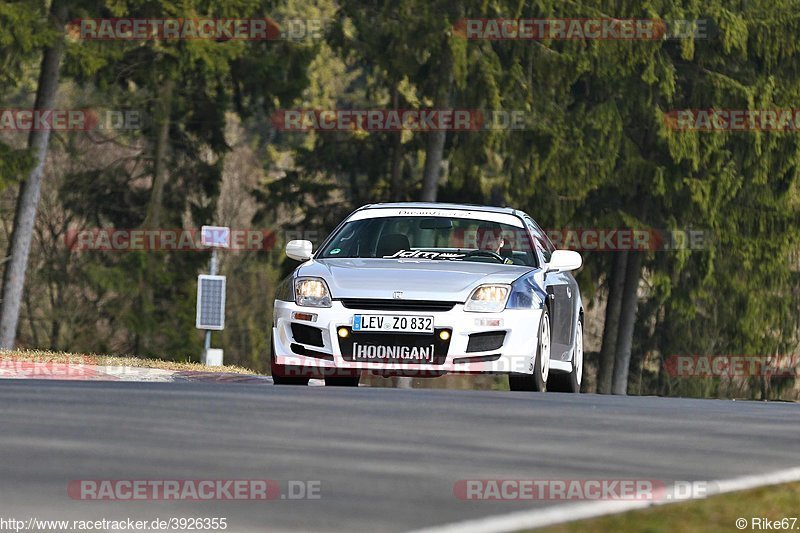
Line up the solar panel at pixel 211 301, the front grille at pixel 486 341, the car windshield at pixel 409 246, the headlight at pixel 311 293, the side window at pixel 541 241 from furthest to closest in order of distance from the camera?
1. the solar panel at pixel 211 301
2. the side window at pixel 541 241
3. the car windshield at pixel 409 246
4. the headlight at pixel 311 293
5. the front grille at pixel 486 341

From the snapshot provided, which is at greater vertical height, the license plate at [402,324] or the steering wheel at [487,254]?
the steering wheel at [487,254]

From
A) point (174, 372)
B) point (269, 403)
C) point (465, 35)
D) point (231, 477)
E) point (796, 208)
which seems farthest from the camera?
point (796, 208)

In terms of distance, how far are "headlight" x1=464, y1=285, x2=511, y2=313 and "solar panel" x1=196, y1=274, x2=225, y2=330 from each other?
12883mm

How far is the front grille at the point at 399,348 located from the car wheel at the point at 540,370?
2.42ft

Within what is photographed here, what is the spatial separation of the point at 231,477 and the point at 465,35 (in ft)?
96.2

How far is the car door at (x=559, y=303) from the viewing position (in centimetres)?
1598

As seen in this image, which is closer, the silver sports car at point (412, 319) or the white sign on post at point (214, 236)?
the silver sports car at point (412, 319)

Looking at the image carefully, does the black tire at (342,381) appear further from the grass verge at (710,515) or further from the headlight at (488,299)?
the grass verge at (710,515)

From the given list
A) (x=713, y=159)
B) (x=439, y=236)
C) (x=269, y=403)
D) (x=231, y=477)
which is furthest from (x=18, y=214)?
(x=231, y=477)

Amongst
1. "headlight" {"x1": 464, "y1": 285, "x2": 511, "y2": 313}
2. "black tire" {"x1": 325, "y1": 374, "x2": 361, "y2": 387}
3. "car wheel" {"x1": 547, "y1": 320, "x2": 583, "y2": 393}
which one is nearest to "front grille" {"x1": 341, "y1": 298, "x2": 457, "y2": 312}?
"headlight" {"x1": 464, "y1": 285, "x2": 511, "y2": 313}

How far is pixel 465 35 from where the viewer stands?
37031 millimetres

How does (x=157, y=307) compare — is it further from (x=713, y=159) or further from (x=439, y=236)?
(x=713, y=159)

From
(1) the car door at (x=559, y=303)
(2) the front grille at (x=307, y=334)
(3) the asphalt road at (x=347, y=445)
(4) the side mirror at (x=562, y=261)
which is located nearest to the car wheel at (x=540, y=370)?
(1) the car door at (x=559, y=303)

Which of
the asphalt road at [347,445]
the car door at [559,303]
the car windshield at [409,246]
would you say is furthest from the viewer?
the car windshield at [409,246]
